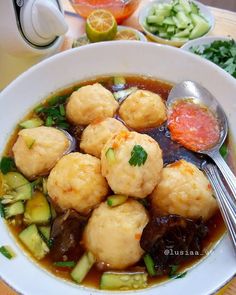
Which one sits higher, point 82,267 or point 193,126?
point 193,126

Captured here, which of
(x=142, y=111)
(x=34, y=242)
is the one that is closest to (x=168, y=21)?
(x=142, y=111)

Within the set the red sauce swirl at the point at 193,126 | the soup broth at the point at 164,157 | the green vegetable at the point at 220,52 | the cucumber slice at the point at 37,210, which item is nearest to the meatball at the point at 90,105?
the soup broth at the point at 164,157

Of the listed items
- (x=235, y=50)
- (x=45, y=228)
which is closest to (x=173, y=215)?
(x=45, y=228)

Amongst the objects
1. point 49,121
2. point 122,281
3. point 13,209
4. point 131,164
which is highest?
point 131,164

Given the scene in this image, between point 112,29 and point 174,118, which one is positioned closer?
point 174,118

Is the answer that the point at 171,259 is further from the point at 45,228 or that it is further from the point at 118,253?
the point at 45,228

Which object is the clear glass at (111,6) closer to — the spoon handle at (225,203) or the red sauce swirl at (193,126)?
the red sauce swirl at (193,126)

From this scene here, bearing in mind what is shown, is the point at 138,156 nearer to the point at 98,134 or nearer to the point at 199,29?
the point at 98,134
